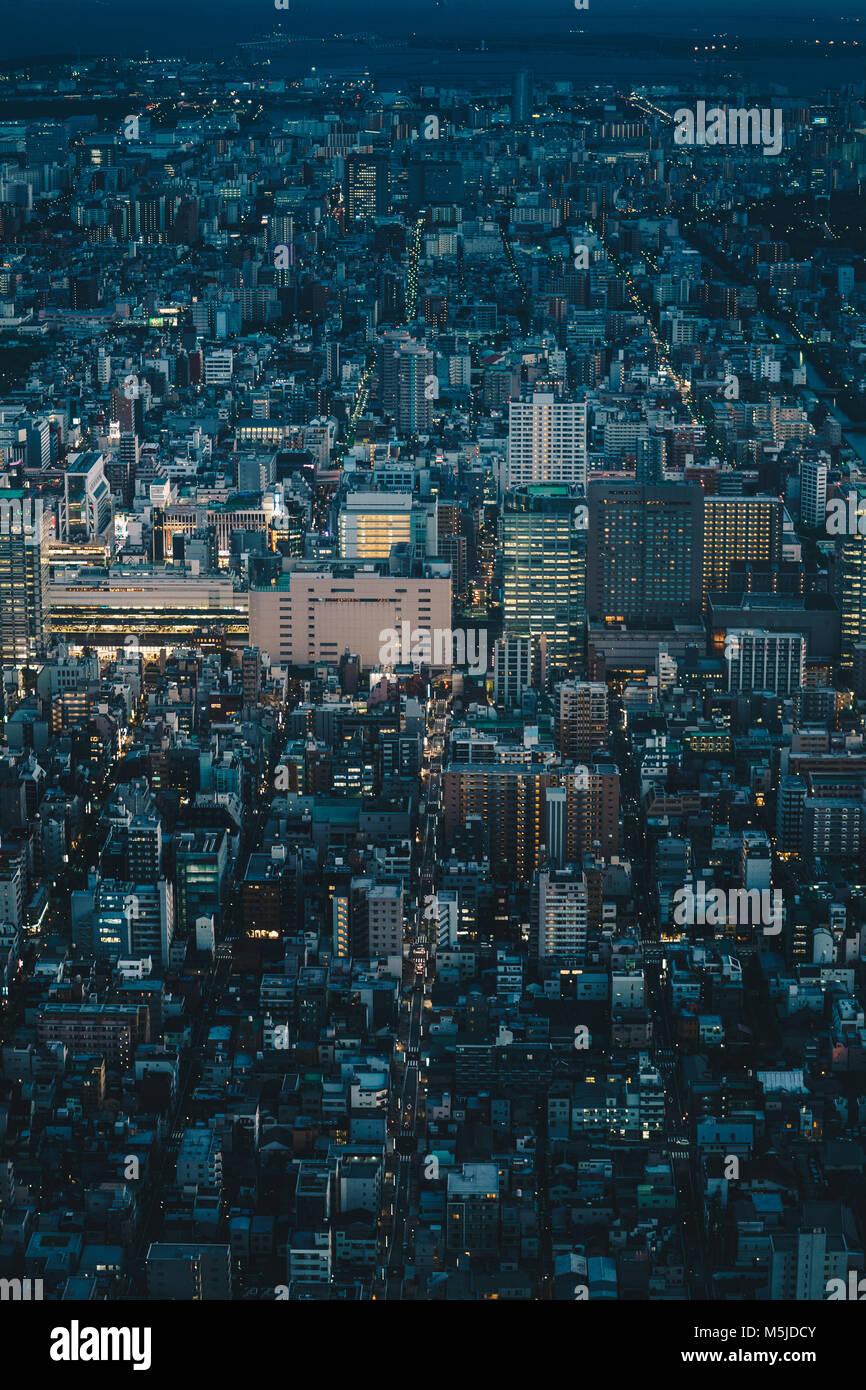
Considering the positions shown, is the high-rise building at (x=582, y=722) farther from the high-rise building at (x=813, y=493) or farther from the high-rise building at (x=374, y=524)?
the high-rise building at (x=813, y=493)

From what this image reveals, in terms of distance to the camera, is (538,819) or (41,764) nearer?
(538,819)

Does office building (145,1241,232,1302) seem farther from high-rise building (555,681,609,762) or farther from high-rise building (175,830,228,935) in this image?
high-rise building (555,681,609,762)

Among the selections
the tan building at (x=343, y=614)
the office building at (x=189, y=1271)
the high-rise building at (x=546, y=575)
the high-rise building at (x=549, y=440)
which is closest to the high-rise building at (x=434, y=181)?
the high-rise building at (x=549, y=440)

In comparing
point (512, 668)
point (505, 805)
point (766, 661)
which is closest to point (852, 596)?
point (766, 661)

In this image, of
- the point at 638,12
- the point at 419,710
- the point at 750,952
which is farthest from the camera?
the point at 638,12

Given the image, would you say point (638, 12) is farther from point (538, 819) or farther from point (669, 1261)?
point (669, 1261)

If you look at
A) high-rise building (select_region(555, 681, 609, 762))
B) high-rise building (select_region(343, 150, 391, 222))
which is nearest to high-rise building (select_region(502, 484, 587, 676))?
high-rise building (select_region(555, 681, 609, 762))
